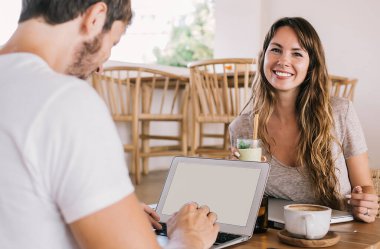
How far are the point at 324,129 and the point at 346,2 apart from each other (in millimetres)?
3759

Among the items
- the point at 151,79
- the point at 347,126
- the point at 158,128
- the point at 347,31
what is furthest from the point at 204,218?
the point at 347,31

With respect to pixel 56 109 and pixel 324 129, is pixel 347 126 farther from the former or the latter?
pixel 56 109

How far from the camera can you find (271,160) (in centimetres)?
154

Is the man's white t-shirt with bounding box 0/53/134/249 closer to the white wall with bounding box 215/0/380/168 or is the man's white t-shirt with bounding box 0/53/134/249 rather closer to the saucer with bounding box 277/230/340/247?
the saucer with bounding box 277/230/340/247

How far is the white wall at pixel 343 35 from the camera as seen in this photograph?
483 centimetres

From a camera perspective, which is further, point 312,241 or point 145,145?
point 145,145

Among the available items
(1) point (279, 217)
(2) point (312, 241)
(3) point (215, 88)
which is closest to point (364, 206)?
(1) point (279, 217)

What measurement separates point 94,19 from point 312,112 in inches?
40.2

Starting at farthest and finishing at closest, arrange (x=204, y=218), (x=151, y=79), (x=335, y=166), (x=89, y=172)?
(x=151, y=79), (x=335, y=166), (x=204, y=218), (x=89, y=172)

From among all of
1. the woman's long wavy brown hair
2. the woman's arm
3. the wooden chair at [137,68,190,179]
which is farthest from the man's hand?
the wooden chair at [137,68,190,179]

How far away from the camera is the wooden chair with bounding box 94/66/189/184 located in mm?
3799

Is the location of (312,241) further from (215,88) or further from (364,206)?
(215,88)

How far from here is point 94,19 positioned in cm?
71

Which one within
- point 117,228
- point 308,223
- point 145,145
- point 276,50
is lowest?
point 145,145
